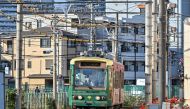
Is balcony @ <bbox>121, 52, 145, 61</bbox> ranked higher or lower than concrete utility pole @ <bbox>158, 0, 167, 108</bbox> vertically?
lower

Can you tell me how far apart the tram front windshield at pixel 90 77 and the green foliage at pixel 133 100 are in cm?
1596

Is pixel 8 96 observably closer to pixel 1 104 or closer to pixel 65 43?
pixel 1 104

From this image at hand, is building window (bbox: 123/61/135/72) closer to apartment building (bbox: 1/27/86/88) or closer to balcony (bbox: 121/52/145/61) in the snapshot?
balcony (bbox: 121/52/145/61)

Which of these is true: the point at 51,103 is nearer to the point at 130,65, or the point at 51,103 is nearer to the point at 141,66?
the point at 130,65

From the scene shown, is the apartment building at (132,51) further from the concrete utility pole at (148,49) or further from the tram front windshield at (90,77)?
the concrete utility pole at (148,49)

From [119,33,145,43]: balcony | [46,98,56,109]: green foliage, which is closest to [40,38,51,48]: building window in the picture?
[119,33,145,43]: balcony

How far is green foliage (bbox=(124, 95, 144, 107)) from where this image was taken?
1705 inches

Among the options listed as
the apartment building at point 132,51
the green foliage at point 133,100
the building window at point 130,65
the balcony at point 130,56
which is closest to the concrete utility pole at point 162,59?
the green foliage at point 133,100

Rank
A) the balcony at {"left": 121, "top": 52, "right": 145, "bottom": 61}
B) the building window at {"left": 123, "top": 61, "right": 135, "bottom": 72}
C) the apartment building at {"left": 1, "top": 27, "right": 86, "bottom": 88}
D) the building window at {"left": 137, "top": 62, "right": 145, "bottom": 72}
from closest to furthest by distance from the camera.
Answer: the apartment building at {"left": 1, "top": 27, "right": 86, "bottom": 88} < the balcony at {"left": 121, "top": 52, "right": 145, "bottom": 61} < the building window at {"left": 123, "top": 61, "right": 135, "bottom": 72} < the building window at {"left": 137, "top": 62, "right": 145, "bottom": 72}

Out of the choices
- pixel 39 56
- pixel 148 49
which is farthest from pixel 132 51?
pixel 148 49

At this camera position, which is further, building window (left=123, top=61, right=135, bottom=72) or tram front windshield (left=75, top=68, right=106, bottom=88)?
building window (left=123, top=61, right=135, bottom=72)

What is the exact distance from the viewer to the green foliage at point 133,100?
4331 centimetres

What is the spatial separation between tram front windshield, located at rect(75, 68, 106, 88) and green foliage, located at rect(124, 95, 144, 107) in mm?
15955

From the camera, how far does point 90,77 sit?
27000mm
